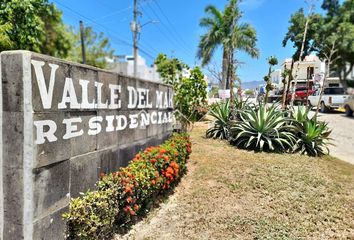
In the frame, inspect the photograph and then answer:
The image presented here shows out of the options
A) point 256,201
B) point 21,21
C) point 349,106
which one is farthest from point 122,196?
point 349,106

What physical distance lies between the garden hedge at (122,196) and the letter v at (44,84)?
1.04m

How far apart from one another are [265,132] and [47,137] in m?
5.36

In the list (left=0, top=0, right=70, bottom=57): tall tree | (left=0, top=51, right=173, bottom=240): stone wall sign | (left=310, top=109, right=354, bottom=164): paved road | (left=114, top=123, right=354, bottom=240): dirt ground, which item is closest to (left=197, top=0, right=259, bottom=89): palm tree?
(left=310, top=109, right=354, bottom=164): paved road

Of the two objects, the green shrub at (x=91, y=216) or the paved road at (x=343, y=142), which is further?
the paved road at (x=343, y=142)

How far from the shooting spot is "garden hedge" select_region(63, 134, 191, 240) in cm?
290

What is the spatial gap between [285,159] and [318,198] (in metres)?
1.74

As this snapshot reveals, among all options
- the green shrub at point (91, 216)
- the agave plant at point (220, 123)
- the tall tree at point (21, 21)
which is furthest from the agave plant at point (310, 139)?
the tall tree at point (21, 21)

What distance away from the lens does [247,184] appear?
4.98 meters

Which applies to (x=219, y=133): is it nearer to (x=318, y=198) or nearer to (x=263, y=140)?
(x=263, y=140)

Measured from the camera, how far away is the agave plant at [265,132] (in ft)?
22.5

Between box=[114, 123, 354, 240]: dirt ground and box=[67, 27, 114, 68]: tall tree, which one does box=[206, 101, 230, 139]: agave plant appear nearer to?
box=[114, 123, 354, 240]: dirt ground

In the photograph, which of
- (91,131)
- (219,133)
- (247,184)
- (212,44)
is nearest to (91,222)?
(91,131)

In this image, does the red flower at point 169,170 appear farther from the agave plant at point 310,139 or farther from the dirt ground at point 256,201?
the agave plant at point 310,139

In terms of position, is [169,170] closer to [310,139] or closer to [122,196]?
[122,196]
